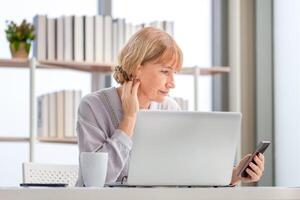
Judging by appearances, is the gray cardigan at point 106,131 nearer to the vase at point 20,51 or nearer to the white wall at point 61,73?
the vase at point 20,51

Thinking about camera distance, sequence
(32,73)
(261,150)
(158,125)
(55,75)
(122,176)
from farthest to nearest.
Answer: (55,75) → (32,73) → (122,176) → (261,150) → (158,125)

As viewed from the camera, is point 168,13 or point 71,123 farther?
point 168,13

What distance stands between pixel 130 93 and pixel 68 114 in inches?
58.9

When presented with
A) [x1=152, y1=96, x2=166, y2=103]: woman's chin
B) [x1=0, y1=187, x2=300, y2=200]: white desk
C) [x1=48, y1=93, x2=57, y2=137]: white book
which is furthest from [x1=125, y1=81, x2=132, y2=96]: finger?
[x1=48, y1=93, x2=57, y2=137]: white book

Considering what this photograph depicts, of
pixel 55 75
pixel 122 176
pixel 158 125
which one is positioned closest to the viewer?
pixel 158 125

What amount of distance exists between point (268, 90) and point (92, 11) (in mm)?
1226

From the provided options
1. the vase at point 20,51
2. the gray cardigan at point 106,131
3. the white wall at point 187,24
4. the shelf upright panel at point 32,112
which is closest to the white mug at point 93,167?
the gray cardigan at point 106,131

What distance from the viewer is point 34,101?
3.88m

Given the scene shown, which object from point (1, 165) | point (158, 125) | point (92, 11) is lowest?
point (1, 165)

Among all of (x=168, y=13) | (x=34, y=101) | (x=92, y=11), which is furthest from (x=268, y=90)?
(x=34, y=101)

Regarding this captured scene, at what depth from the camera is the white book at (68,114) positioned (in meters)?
4.01

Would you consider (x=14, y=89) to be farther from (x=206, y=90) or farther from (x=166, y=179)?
(x=166, y=179)

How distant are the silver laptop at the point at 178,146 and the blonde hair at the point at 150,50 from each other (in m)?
0.82

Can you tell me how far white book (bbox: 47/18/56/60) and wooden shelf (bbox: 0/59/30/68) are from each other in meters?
0.14
